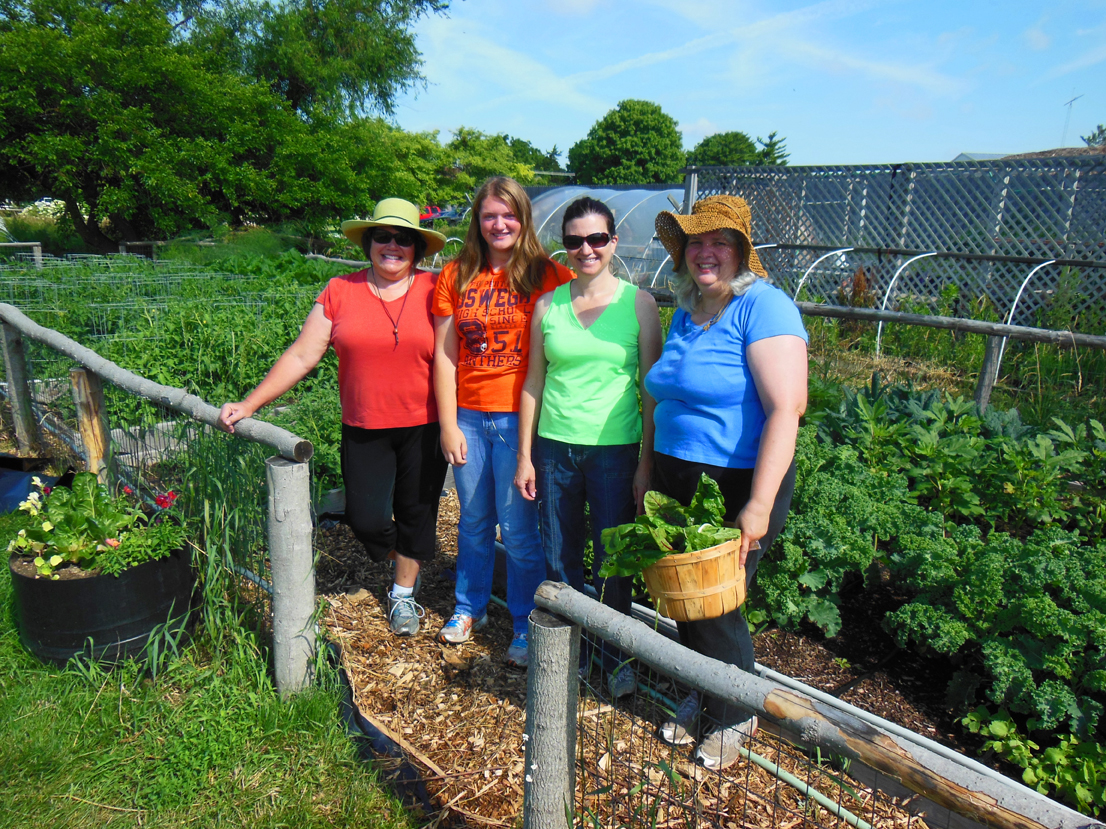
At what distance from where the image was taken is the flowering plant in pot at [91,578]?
2.74 meters

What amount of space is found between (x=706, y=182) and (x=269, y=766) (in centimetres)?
1417

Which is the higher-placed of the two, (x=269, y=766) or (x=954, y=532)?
(x=954, y=532)

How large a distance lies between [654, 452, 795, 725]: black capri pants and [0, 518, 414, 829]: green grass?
1051 mm

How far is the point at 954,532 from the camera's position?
9.20 ft

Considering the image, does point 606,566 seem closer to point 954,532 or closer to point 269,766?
point 269,766

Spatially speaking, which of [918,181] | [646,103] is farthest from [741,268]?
[646,103]

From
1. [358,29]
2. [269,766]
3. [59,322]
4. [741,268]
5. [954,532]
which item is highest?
[358,29]

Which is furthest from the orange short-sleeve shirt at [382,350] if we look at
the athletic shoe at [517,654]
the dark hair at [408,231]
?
the athletic shoe at [517,654]

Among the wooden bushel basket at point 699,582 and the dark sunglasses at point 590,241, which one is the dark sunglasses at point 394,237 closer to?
the dark sunglasses at point 590,241

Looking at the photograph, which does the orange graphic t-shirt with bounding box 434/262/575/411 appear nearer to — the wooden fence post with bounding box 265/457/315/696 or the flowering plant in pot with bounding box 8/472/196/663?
the wooden fence post with bounding box 265/457/315/696

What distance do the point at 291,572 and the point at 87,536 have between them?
0.92 m

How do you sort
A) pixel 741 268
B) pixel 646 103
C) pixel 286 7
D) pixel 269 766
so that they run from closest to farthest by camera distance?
pixel 741 268 < pixel 269 766 < pixel 286 7 < pixel 646 103

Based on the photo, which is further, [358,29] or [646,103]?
[646,103]

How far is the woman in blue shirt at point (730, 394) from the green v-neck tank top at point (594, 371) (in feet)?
0.69
